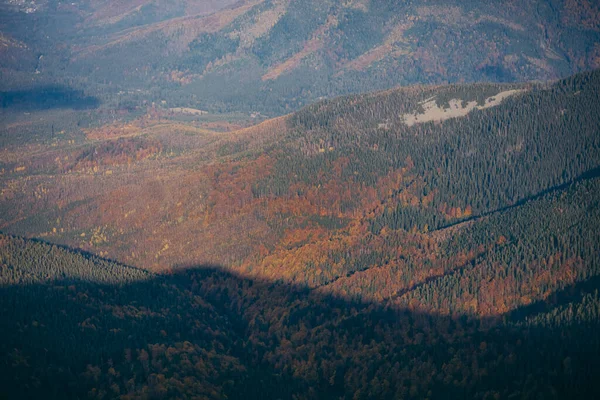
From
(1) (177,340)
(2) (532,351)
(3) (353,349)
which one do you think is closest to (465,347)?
(2) (532,351)

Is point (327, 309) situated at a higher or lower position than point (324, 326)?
lower

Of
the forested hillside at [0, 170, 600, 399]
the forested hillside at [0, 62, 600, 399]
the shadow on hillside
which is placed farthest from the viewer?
the forested hillside at [0, 62, 600, 399]

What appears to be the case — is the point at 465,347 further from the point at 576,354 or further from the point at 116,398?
the point at 116,398

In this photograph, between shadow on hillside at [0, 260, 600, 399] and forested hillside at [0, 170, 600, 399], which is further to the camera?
forested hillside at [0, 170, 600, 399]

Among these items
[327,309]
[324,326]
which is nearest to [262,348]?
[324,326]

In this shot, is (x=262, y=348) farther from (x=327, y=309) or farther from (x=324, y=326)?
(x=327, y=309)

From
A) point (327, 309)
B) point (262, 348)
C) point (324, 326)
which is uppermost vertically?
point (324, 326)

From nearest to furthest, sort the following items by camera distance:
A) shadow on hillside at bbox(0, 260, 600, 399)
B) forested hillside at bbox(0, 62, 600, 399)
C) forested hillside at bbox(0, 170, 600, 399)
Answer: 1. shadow on hillside at bbox(0, 260, 600, 399)
2. forested hillside at bbox(0, 170, 600, 399)
3. forested hillside at bbox(0, 62, 600, 399)

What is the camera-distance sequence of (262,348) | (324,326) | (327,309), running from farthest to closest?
(327,309), (324,326), (262,348)
